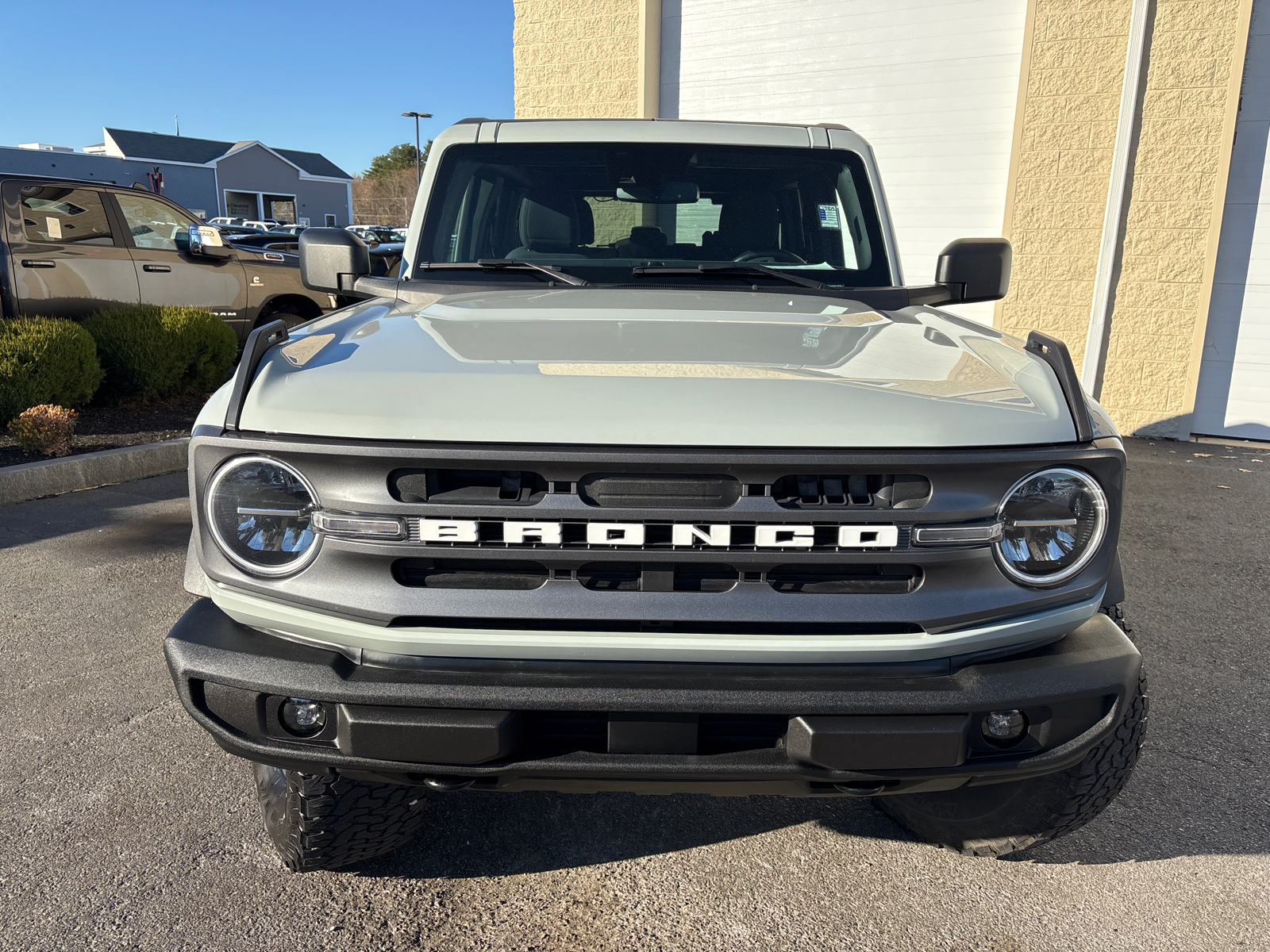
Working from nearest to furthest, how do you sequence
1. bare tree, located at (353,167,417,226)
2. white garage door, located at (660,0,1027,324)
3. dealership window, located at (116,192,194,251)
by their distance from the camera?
dealership window, located at (116,192,194,251)
white garage door, located at (660,0,1027,324)
bare tree, located at (353,167,417,226)

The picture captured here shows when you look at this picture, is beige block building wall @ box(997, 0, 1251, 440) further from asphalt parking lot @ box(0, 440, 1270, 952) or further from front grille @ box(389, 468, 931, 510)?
front grille @ box(389, 468, 931, 510)

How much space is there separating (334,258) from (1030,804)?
2.55m

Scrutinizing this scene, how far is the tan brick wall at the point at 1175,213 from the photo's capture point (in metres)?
7.52

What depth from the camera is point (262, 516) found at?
1.63 m

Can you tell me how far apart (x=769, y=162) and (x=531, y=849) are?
2.31m

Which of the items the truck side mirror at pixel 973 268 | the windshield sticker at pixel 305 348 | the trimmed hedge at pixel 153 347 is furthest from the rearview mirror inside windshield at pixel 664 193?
the trimmed hedge at pixel 153 347

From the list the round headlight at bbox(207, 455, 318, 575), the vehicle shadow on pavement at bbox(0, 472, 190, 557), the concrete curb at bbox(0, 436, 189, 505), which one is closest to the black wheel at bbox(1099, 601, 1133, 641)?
the round headlight at bbox(207, 455, 318, 575)

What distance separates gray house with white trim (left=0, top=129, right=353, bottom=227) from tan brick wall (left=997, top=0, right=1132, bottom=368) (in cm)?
4624

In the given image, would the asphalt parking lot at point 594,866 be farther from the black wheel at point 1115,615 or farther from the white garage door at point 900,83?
the white garage door at point 900,83

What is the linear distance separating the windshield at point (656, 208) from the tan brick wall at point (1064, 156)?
20.3 ft

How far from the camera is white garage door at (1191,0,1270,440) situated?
7539 mm

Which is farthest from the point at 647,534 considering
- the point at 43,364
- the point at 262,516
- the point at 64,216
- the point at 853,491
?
the point at 64,216

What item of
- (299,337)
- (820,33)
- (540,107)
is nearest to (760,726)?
(299,337)

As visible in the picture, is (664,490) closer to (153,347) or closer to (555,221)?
(555,221)
